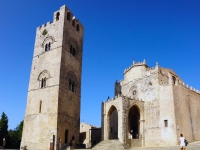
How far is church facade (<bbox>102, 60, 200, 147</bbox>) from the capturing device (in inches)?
1004

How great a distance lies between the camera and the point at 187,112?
90.1 ft

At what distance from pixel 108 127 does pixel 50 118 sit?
7.45m

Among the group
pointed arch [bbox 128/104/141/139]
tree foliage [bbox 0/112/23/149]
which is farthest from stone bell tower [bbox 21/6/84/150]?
tree foliage [bbox 0/112/23/149]

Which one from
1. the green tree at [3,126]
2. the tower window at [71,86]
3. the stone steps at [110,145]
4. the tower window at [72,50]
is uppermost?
the tower window at [72,50]

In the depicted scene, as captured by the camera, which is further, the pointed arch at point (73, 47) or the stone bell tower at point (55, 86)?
the pointed arch at point (73, 47)

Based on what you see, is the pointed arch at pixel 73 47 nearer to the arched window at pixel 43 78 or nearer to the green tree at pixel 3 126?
the arched window at pixel 43 78

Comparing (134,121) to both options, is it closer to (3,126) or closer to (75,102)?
(75,102)

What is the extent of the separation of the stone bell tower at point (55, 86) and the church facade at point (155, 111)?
494 centimetres

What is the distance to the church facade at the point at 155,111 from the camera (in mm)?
25500

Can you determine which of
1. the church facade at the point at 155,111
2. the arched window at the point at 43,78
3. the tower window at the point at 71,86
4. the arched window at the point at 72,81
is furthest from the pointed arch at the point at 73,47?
the church facade at the point at 155,111

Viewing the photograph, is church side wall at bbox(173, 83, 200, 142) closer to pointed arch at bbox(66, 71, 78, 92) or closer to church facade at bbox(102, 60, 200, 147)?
church facade at bbox(102, 60, 200, 147)

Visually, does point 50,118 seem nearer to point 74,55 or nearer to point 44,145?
point 44,145

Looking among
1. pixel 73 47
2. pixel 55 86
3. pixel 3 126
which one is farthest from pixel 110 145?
pixel 3 126

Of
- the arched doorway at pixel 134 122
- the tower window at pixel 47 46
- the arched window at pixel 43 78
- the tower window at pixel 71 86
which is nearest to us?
the arched window at pixel 43 78
